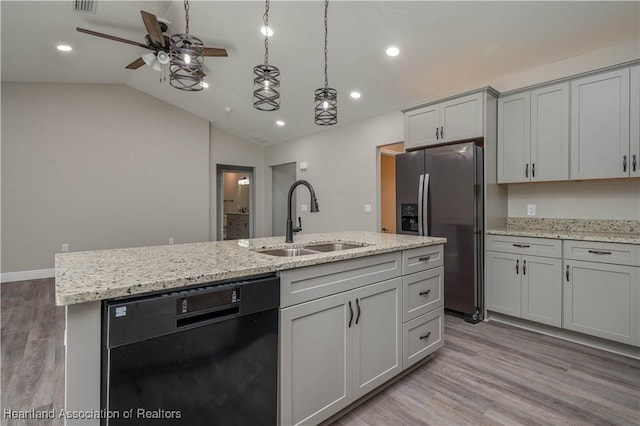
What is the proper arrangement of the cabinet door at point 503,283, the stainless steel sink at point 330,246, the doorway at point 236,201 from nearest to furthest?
1. the stainless steel sink at point 330,246
2. the cabinet door at point 503,283
3. the doorway at point 236,201

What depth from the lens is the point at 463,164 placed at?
304 centimetres

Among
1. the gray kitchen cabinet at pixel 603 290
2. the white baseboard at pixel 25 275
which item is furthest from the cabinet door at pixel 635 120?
the white baseboard at pixel 25 275

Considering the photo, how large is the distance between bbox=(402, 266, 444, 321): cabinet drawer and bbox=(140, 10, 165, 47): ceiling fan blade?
297cm

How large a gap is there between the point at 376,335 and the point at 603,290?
2040 millimetres

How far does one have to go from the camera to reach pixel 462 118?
126 inches

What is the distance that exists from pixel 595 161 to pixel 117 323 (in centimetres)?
352

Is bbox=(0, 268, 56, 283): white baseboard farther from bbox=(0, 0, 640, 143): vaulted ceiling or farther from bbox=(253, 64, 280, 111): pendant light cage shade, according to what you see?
bbox=(253, 64, 280, 111): pendant light cage shade

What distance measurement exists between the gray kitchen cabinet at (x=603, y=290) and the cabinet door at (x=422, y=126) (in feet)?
5.39

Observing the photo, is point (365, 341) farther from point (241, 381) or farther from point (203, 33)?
point (203, 33)

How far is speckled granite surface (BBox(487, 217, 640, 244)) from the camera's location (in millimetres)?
2502

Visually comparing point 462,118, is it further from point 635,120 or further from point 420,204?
point 635,120

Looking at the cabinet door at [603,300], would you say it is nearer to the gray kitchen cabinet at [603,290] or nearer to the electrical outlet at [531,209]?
the gray kitchen cabinet at [603,290]

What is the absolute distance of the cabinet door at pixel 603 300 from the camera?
230 cm

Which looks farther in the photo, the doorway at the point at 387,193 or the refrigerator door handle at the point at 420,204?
the doorway at the point at 387,193
